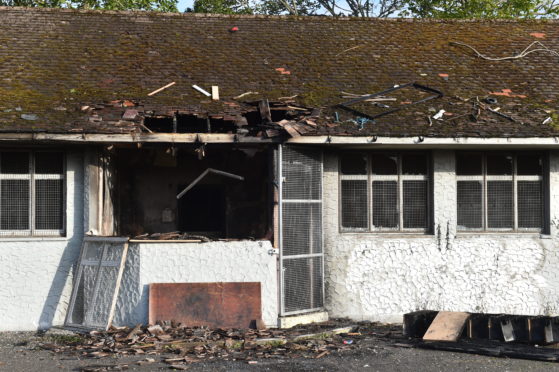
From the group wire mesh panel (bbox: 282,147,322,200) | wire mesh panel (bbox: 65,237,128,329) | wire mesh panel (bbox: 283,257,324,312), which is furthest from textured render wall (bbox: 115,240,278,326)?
wire mesh panel (bbox: 282,147,322,200)

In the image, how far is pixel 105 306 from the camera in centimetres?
1207

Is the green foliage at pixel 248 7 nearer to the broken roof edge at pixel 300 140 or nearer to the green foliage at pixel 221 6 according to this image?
the green foliage at pixel 221 6

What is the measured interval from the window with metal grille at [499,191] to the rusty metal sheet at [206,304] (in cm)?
398

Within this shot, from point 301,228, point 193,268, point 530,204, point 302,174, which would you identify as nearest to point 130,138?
point 193,268

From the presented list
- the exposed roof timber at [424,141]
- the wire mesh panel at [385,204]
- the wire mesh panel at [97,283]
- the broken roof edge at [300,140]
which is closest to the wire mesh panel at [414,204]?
the wire mesh panel at [385,204]

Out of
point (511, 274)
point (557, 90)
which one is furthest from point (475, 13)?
point (511, 274)

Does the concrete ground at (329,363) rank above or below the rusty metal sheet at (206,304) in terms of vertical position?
below

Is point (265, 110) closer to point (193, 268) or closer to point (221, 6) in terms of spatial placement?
point (193, 268)

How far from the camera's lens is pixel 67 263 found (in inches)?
500

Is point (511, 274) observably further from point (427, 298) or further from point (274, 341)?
point (274, 341)

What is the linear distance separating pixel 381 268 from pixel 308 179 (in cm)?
193

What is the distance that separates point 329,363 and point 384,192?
14.6 ft

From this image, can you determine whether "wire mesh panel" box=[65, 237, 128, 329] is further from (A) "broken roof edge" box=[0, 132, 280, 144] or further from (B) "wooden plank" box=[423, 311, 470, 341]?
(B) "wooden plank" box=[423, 311, 470, 341]

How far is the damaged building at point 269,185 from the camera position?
40.4ft
